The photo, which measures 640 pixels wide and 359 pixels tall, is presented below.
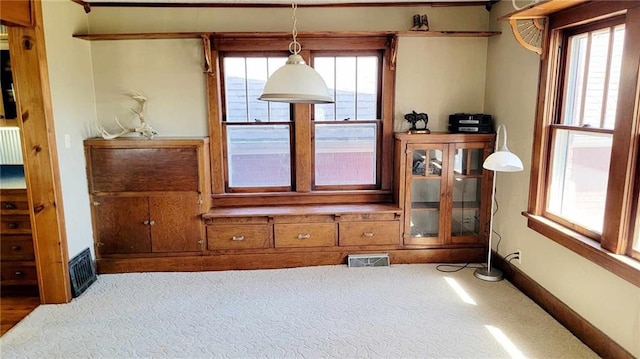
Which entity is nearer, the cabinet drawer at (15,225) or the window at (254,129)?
the cabinet drawer at (15,225)

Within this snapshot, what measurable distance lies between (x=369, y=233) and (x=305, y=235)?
601mm

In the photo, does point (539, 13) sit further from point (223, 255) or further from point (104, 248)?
point (104, 248)

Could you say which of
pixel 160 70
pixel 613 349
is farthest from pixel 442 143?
pixel 160 70

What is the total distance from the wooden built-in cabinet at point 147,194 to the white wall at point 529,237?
2.70 m

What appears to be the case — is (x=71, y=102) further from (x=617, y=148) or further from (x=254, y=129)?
(x=617, y=148)

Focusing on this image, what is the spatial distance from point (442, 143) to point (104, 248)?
3216mm

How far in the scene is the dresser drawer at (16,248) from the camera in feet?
11.1

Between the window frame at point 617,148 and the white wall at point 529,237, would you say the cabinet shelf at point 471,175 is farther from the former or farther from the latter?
the window frame at point 617,148

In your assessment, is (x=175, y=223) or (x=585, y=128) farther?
(x=175, y=223)

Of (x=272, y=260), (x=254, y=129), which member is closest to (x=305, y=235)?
(x=272, y=260)

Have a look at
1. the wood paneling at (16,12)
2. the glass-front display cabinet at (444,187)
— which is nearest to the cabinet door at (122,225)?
the wood paneling at (16,12)

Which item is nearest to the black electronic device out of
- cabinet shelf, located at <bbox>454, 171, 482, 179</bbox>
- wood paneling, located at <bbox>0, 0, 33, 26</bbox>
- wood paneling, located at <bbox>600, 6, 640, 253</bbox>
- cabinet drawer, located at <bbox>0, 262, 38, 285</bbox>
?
cabinet shelf, located at <bbox>454, 171, 482, 179</bbox>

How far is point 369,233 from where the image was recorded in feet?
12.7

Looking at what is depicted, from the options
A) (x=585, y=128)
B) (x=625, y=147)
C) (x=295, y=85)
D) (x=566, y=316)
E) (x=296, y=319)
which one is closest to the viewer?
(x=295, y=85)
